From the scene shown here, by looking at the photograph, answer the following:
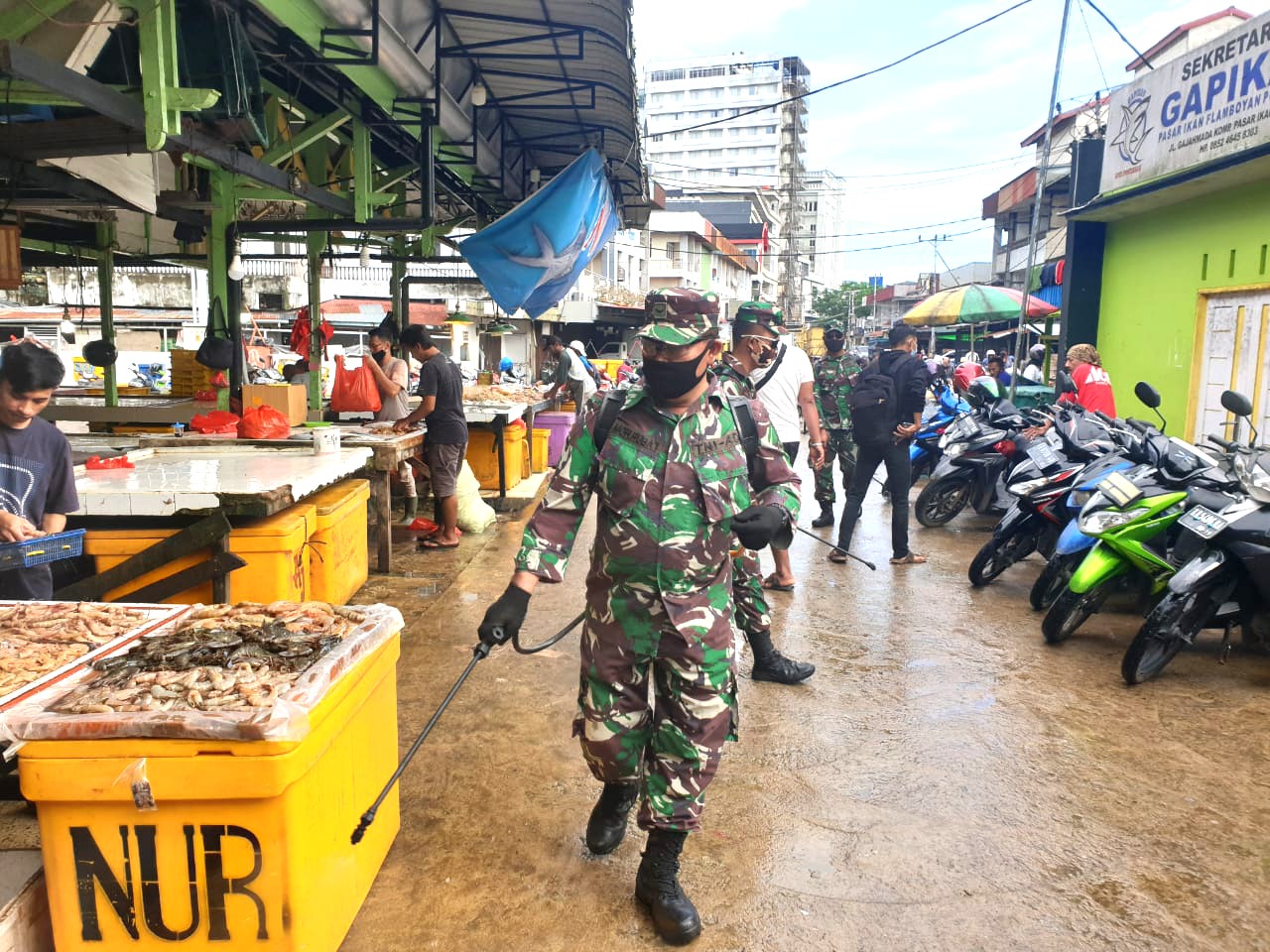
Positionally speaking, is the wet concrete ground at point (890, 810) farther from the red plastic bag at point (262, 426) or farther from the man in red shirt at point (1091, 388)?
the man in red shirt at point (1091, 388)

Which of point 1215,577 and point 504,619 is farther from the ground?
point 504,619

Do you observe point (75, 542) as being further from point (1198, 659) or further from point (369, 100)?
point (1198, 659)

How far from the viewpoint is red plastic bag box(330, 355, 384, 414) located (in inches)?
332

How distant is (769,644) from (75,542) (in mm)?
3187

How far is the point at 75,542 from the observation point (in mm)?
3102

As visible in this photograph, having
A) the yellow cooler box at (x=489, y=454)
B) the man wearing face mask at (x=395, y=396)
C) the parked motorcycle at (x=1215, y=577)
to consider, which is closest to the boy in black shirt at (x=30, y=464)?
the man wearing face mask at (x=395, y=396)

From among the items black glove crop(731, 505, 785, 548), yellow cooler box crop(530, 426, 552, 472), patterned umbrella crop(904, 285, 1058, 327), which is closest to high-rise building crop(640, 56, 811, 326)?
patterned umbrella crop(904, 285, 1058, 327)

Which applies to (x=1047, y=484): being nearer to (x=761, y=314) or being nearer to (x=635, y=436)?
(x=761, y=314)

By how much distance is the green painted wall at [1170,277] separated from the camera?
900 centimetres

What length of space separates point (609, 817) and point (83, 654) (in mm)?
1753

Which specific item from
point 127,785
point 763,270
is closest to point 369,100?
point 127,785

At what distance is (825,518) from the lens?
865 centimetres

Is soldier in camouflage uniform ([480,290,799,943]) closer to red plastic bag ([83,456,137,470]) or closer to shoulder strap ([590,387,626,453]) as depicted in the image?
shoulder strap ([590,387,626,453])

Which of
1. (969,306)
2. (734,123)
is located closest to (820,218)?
(734,123)
